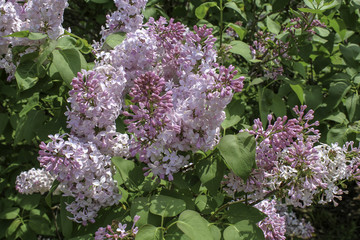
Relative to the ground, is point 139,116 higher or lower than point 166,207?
higher

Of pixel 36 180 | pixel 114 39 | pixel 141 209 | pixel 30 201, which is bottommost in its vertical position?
pixel 30 201

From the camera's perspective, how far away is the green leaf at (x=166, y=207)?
1.60 m

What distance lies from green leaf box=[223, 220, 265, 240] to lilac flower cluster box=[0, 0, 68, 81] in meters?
1.31

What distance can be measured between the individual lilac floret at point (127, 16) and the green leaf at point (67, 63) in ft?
1.09

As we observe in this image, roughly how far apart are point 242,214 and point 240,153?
1.20 feet

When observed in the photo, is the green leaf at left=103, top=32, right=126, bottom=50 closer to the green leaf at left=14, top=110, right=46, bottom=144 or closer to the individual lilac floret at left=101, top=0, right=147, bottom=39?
the individual lilac floret at left=101, top=0, right=147, bottom=39

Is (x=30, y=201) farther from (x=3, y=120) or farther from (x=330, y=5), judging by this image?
(x=330, y=5)

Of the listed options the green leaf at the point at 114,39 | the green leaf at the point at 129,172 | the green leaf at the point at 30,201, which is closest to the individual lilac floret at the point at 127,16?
the green leaf at the point at 114,39

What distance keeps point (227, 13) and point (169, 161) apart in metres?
2.44

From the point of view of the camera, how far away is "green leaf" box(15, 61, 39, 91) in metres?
2.02

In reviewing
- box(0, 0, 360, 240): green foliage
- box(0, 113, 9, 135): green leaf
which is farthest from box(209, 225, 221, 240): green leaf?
box(0, 113, 9, 135): green leaf

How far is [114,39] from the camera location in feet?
6.70

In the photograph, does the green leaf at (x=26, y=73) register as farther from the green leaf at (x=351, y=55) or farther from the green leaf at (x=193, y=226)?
the green leaf at (x=351, y=55)

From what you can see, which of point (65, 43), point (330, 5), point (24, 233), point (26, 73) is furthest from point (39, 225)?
point (330, 5)
